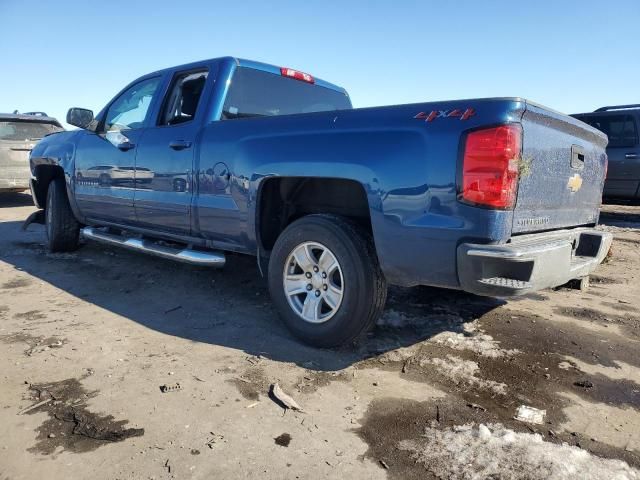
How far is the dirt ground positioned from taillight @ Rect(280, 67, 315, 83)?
2.01 m

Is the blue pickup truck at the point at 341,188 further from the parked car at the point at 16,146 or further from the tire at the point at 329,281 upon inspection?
the parked car at the point at 16,146

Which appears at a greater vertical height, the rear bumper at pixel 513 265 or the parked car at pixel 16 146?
the parked car at pixel 16 146

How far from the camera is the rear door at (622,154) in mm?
8531

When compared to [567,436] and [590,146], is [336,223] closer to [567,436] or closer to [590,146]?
[567,436]

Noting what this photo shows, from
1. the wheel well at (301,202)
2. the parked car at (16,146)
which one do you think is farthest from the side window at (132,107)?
the parked car at (16,146)

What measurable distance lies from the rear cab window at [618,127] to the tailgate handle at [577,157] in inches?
265

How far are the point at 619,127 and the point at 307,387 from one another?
8.79 metres

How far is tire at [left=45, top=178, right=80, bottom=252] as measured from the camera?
224 inches

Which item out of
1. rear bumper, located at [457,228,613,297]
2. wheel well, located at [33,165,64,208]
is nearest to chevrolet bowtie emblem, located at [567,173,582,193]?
rear bumper, located at [457,228,613,297]

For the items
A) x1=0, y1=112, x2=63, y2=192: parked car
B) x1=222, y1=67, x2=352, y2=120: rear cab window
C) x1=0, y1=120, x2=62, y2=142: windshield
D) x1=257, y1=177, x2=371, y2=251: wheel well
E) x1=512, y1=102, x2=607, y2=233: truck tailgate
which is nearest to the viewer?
x1=512, y1=102, x2=607, y2=233: truck tailgate

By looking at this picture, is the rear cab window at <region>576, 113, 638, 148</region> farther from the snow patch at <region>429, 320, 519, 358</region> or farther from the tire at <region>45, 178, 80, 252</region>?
the tire at <region>45, 178, 80, 252</region>

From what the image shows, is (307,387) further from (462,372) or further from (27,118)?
(27,118)

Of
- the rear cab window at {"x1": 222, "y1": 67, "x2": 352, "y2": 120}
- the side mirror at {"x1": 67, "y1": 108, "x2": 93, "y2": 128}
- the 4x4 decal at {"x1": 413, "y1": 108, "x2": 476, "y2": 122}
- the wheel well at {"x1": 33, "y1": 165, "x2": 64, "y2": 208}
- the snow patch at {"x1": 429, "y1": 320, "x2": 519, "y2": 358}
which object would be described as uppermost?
the rear cab window at {"x1": 222, "y1": 67, "x2": 352, "y2": 120}

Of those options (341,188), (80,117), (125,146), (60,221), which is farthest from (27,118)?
(341,188)
